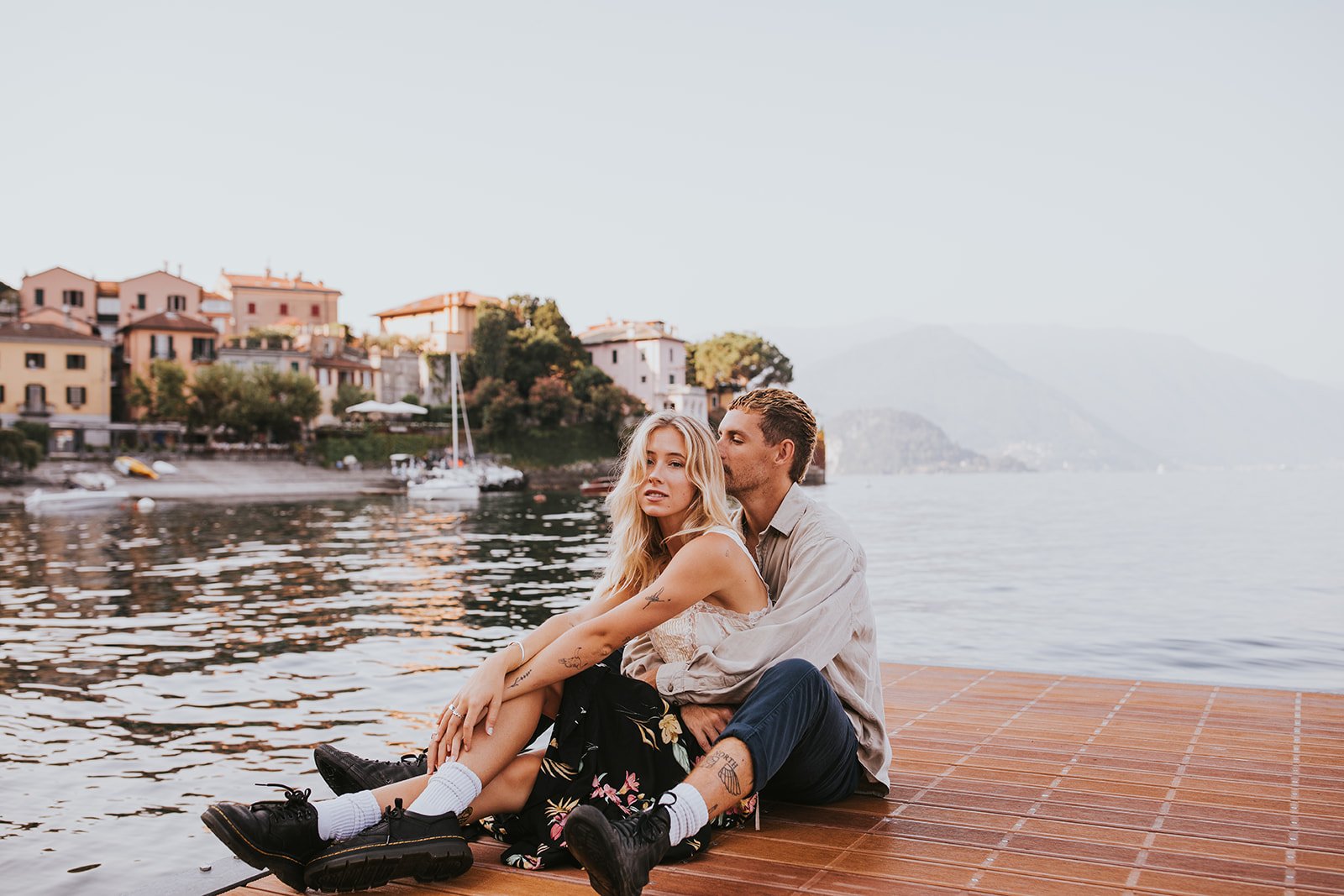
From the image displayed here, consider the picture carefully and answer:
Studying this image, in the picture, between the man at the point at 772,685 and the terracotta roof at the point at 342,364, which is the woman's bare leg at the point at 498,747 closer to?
the man at the point at 772,685

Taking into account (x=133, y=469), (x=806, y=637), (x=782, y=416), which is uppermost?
(x=782, y=416)

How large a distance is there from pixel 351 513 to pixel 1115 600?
2401 cm

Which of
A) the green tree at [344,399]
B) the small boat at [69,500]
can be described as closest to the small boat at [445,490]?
the small boat at [69,500]

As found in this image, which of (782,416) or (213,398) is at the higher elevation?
(213,398)

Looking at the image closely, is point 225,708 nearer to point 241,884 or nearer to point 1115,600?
point 241,884

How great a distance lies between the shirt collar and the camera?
3238 millimetres

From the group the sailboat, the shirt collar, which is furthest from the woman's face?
the sailboat

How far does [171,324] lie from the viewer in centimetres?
5344

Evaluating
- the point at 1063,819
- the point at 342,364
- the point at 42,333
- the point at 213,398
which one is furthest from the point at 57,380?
the point at 1063,819

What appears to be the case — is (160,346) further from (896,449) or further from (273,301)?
(896,449)

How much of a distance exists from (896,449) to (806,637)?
526 feet

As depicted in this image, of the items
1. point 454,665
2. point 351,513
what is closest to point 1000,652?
point 454,665

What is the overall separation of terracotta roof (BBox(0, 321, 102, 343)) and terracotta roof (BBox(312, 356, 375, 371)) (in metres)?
9.83

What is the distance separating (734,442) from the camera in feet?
10.6
